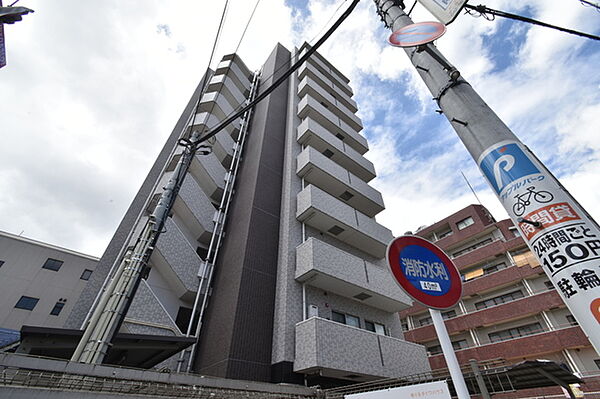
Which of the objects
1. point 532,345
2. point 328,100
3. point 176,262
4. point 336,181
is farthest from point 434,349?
point 176,262

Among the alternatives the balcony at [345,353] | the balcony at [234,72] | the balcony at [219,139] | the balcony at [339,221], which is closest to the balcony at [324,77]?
the balcony at [234,72]

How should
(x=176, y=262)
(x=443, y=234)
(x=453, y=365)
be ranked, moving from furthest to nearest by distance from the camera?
(x=443, y=234), (x=176, y=262), (x=453, y=365)

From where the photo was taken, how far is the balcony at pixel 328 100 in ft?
60.8

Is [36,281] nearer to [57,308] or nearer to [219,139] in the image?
[57,308]

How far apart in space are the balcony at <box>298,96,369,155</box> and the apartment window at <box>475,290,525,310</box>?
48.2 feet

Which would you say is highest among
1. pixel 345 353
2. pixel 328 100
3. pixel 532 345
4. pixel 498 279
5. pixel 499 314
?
pixel 328 100

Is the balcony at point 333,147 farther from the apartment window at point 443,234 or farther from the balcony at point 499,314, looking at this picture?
the apartment window at point 443,234

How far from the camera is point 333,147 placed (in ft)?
51.9

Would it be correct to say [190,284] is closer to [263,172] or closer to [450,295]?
[263,172]

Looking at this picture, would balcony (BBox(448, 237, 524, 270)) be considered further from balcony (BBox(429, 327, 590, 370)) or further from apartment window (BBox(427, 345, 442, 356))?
apartment window (BBox(427, 345, 442, 356))

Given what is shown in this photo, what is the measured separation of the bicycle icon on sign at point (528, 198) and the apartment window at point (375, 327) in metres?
10.2

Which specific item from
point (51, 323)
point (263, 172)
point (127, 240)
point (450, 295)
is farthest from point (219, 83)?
point (51, 323)

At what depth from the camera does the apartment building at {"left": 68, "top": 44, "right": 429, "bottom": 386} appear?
8305mm

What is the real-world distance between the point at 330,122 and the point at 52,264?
1056 inches
